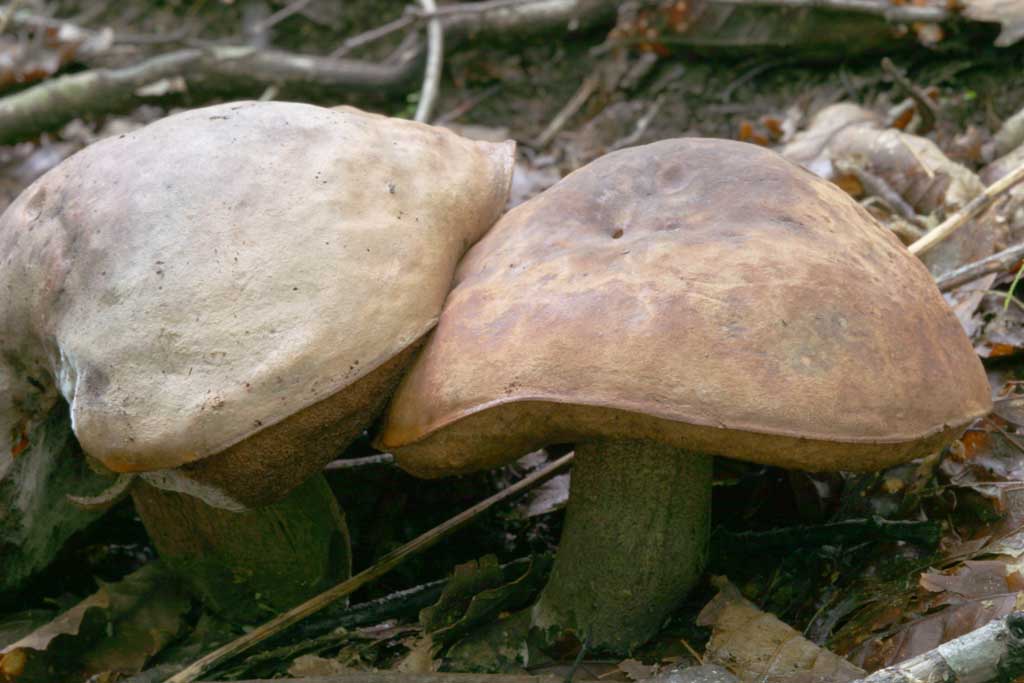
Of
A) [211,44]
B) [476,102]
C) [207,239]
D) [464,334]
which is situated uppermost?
[207,239]

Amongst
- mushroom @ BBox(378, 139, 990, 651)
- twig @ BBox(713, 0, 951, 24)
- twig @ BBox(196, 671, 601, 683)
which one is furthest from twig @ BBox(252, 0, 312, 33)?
twig @ BBox(196, 671, 601, 683)

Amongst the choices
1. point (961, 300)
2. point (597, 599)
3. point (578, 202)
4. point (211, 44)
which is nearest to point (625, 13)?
point (211, 44)

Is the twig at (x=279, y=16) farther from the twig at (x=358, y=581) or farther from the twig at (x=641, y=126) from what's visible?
the twig at (x=358, y=581)

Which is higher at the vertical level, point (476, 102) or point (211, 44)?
point (211, 44)

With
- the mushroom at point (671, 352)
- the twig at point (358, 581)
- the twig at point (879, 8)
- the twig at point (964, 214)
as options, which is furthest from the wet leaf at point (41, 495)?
the twig at point (879, 8)

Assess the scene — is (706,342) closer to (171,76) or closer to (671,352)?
(671,352)

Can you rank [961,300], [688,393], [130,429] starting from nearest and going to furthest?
1. [688,393]
2. [130,429]
3. [961,300]

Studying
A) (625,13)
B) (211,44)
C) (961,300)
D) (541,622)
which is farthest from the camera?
(211,44)

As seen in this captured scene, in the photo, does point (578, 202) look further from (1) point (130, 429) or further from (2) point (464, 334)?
(1) point (130, 429)
